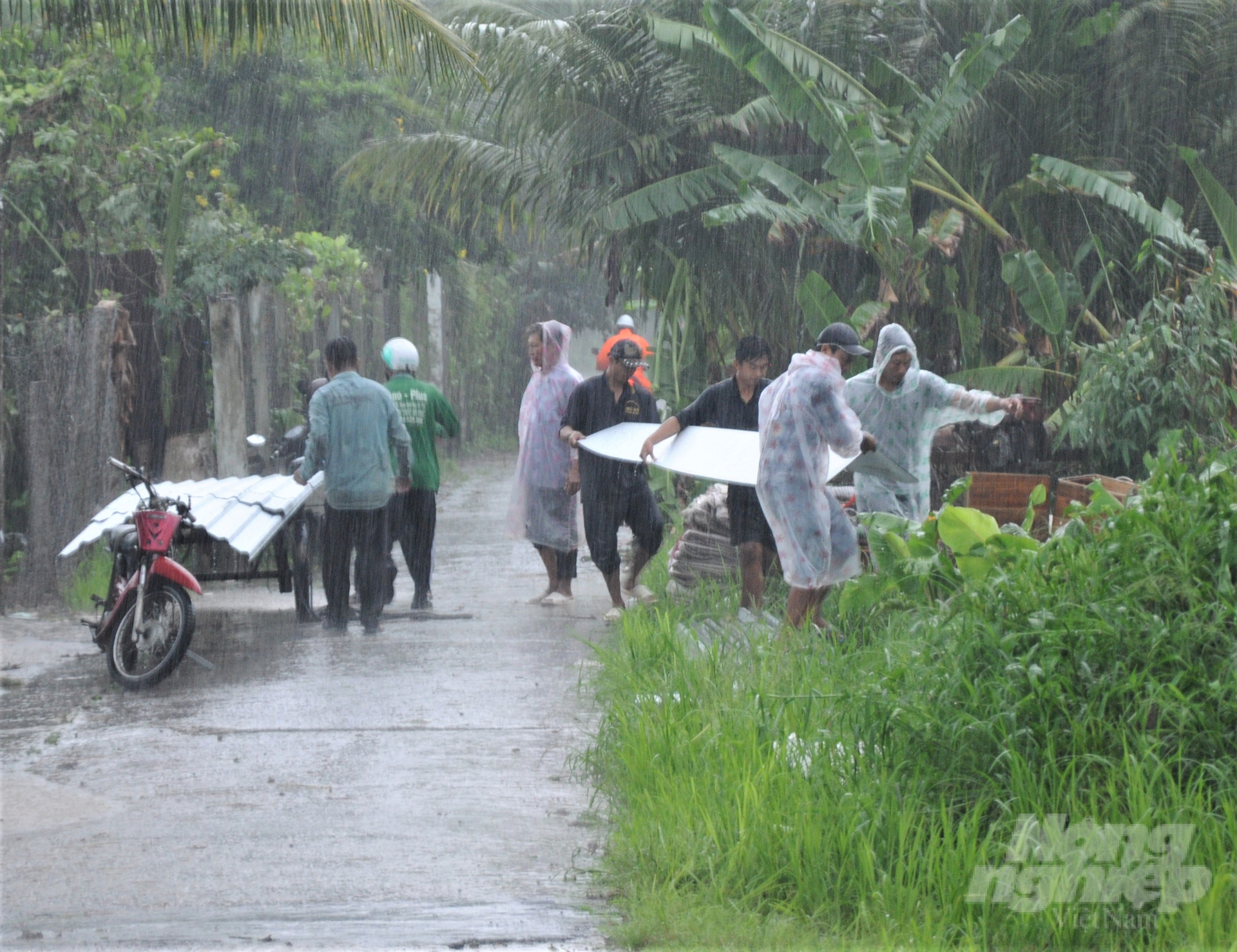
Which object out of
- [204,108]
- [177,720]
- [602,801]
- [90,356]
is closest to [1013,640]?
[602,801]

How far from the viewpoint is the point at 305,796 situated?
5.14 meters

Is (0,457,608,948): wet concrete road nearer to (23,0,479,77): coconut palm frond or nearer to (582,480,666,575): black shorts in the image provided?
(582,480,666,575): black shorts

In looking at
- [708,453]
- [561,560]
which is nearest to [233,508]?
[561,560]

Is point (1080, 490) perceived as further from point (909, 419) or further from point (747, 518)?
point (747, 518)

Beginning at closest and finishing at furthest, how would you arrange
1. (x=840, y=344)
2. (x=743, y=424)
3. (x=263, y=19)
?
1. (x=840, y=344)
2. (x=263, y=19)
3. (x=743, y=424)

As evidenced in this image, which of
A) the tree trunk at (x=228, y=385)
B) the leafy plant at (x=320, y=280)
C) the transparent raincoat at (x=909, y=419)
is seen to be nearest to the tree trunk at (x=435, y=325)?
the leafy plant at (x=320, y=280)

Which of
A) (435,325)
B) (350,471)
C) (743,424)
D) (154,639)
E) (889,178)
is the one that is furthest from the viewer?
(435,325)

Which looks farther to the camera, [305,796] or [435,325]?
[435,325]

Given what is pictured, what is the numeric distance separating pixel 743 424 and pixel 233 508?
10.2 feet

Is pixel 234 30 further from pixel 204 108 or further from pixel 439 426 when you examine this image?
pixel 204 108

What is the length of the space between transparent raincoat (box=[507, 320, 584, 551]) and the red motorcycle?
3213mm

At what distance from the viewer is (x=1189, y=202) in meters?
12.6

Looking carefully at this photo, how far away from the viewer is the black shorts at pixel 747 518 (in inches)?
316

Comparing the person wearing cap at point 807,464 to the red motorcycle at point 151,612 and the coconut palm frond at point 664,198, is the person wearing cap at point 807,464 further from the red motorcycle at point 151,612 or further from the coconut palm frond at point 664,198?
the coconut palm frond at point 664,198
